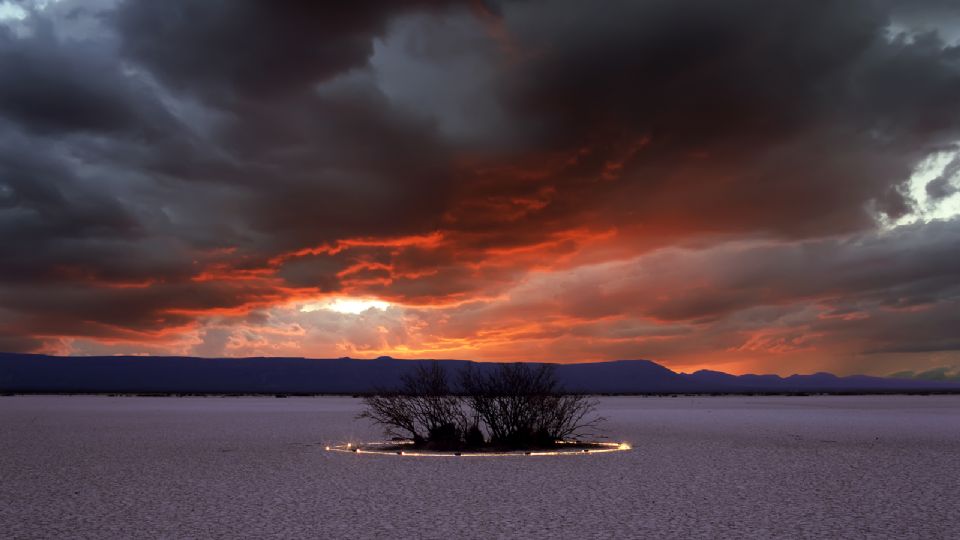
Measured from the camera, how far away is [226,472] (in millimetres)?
20219

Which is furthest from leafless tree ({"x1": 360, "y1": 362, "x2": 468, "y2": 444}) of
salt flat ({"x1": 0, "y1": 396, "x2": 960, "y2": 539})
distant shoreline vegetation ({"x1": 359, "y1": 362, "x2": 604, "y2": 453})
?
salt flat ({"x1": 0, "y1": 396, "x2": 960, "y2": 539})

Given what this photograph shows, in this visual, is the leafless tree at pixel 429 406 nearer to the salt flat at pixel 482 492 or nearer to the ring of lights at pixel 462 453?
the ring of lights at pixel 462 453

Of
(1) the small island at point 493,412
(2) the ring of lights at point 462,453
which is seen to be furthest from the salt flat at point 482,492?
(1) the small island at point 493,412

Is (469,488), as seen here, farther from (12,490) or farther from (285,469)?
(12,490)

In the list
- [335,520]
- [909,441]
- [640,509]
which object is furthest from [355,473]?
[909,441]

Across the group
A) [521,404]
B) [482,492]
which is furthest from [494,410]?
[482,492]

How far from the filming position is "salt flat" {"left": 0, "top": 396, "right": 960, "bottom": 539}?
41.3 ft

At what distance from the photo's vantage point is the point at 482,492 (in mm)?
16359

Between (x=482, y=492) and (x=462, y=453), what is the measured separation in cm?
876

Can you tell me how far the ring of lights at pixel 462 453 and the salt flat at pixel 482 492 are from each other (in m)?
0.87

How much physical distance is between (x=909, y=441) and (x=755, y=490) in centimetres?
1670

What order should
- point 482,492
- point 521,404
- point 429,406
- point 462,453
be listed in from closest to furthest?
point 482,492, point 462,453, point 521,404, point 429,406

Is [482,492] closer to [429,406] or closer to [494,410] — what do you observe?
[494,410]

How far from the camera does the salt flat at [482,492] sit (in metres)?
12.6
